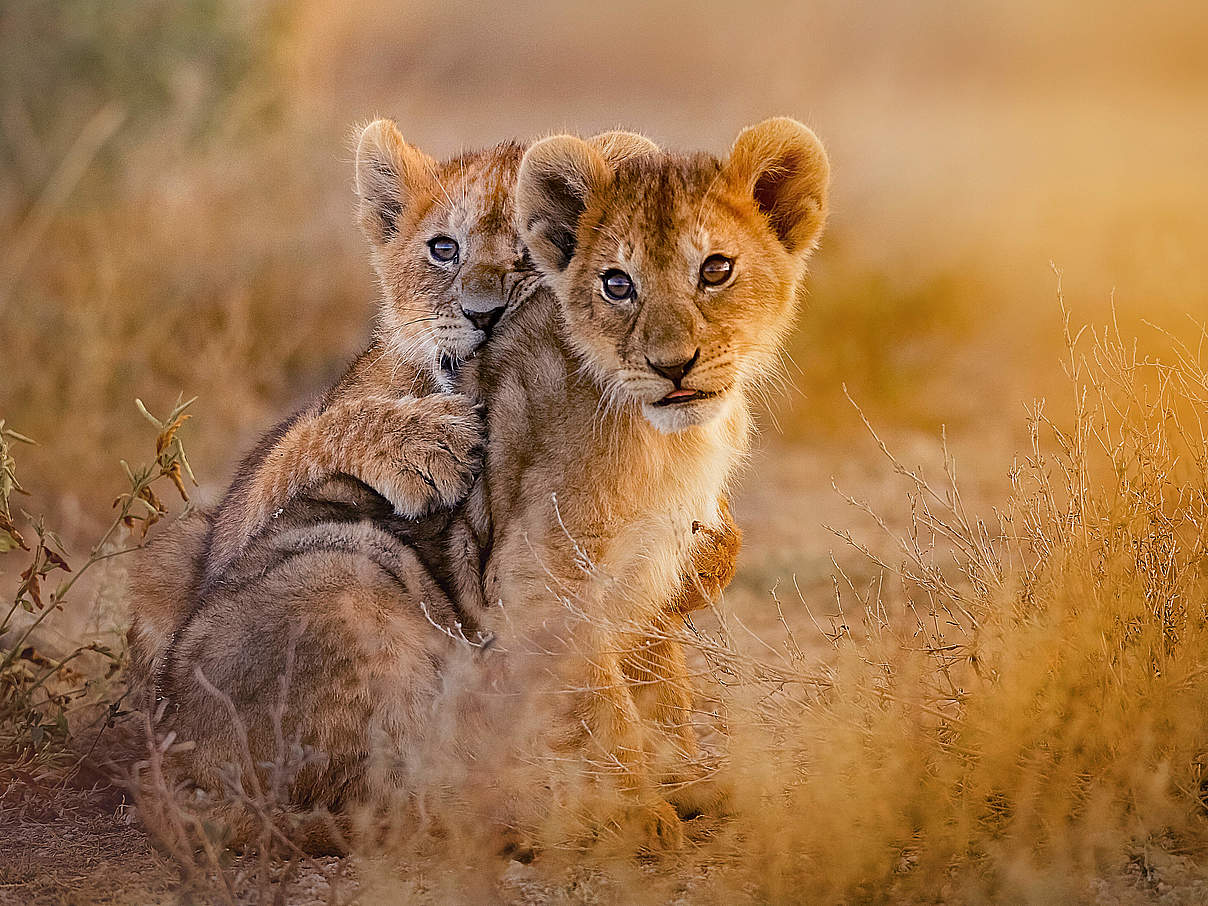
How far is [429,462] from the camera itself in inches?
161

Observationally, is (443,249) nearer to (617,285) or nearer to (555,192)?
(555,192)

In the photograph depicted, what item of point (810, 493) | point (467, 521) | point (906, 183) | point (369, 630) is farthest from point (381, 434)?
point (906, 183)

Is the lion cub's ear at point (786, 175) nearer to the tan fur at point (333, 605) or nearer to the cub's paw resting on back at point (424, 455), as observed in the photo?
the tan fur at point (333, 605)

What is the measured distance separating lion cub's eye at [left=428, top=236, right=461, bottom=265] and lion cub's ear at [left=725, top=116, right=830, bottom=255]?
1.08 metres

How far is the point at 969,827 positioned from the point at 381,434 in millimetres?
2074

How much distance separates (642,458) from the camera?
3992 millimetres

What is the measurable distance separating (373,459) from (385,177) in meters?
1.35

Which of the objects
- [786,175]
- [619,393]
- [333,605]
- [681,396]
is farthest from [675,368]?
[333,605]

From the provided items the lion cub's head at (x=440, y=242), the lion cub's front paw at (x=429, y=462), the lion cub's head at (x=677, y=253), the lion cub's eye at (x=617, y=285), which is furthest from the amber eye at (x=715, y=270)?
the lion cub's front paw at (x=429, y=462)

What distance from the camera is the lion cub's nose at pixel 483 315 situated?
435cm

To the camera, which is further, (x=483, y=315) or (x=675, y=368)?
(x=483, y=315)

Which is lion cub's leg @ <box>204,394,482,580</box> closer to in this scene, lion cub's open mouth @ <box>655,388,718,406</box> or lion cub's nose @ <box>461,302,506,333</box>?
lion cub's nose @ <box>461,302,506,333</box>

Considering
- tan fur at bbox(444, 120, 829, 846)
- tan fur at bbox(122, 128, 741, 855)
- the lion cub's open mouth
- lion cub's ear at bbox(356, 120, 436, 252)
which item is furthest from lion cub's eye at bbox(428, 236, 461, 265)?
the lion cub's open mouth

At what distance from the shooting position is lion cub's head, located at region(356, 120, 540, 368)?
4.39m
